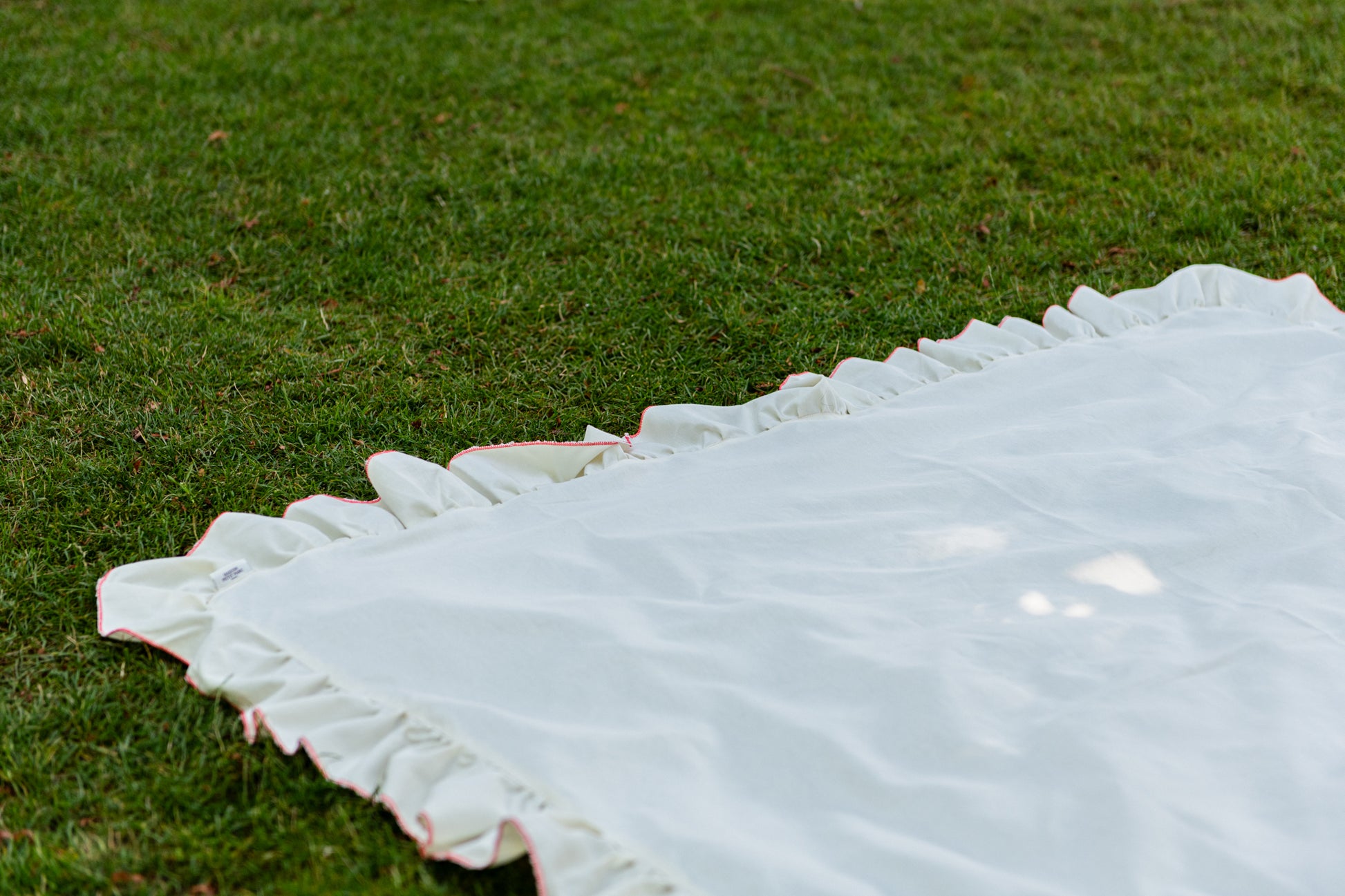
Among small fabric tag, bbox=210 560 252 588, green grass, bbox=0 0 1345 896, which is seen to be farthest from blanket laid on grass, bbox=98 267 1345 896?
green grass, bbox=0 0 1345 896

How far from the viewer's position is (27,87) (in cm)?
412

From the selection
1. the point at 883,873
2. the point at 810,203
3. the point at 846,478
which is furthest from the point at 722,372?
the point at 883,873

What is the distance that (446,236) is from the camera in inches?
133

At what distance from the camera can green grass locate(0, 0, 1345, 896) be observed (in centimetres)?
178

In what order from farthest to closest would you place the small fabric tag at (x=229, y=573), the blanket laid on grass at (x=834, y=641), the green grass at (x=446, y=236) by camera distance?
the small fabric tag at (x=229, y=573) → the green grass at (x=446, y=236) → the blanket laid on grass at (x=834, y=641)

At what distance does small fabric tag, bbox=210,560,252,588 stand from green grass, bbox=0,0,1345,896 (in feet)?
0.57

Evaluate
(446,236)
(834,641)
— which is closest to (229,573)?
(834,641)

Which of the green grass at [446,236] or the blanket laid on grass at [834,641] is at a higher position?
the green grass at [446,236]

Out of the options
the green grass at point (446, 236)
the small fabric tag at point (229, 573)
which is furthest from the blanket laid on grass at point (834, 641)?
the green grass at point (446, 236)

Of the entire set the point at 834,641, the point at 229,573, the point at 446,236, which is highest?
the point at 446,236

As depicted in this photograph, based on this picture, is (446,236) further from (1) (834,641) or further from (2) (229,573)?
(1) (834,641)

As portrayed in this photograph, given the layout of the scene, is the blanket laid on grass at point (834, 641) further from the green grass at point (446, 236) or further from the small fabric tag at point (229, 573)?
the green grass at point (446, 236)

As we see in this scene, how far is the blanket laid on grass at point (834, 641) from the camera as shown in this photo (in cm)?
148

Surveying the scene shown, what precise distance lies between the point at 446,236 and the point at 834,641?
7.06ft
